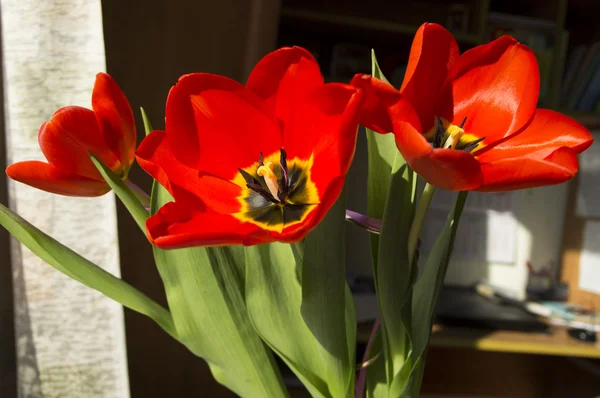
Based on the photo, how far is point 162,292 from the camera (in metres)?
1.04

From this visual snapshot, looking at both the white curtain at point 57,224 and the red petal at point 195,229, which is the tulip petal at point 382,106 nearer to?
the red petal at point 195,229

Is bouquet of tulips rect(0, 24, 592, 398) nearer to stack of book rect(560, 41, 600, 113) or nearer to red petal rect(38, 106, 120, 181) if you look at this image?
red petal rect(38, 106, 120, 181)

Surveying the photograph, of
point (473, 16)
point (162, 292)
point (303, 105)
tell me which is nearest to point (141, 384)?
point (162, 292)

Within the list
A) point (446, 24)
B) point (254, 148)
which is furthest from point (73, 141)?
point (446, 24)

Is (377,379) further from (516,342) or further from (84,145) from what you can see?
(516,342)

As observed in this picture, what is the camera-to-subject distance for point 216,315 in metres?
0.34

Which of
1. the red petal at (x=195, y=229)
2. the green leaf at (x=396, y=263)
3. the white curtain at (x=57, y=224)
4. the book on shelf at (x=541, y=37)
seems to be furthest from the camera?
the book on shelf at (x=541, y=37)

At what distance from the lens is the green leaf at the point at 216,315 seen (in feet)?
1.12

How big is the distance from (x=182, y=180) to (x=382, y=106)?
11cm

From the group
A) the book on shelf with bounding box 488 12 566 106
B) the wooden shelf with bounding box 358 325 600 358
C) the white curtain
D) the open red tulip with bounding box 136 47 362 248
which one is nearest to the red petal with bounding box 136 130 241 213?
the open red tulip with bounding box 136 47 362 248

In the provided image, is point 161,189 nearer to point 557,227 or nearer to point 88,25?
point 88,25

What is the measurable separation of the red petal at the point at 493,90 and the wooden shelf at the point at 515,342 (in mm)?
976

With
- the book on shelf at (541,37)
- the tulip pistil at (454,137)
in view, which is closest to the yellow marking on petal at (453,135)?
the tulip pistil at (454,137)

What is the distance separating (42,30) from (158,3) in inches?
12.8
